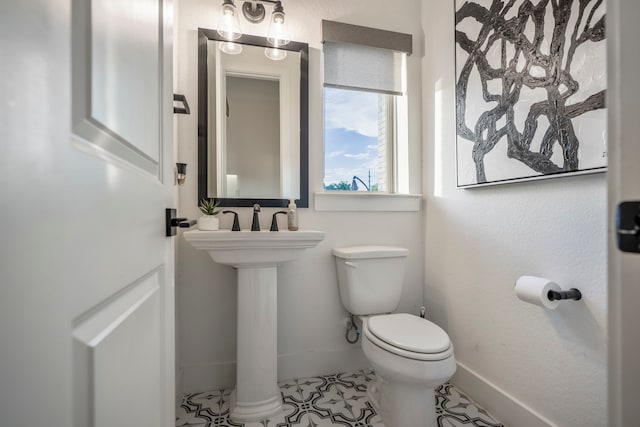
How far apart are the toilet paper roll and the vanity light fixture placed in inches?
66.4

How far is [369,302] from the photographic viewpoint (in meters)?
1.62

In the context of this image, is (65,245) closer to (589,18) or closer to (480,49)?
(589,18)

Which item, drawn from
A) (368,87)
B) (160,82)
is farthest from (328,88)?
(160,82)

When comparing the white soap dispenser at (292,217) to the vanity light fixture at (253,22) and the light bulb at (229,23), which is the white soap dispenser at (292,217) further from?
the light bulb at (229,23)

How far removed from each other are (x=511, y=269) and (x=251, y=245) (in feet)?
3.93

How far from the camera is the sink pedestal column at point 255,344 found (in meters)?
1.39

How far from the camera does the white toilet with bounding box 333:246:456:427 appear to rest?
1114mm

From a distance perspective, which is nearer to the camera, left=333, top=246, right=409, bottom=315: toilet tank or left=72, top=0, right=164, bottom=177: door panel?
left=72, top=0, right=164, bottom=177: door panel

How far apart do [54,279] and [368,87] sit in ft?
6.22

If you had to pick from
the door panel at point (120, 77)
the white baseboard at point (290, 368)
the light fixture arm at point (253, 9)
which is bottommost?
the white baseboard at point (290, 368)

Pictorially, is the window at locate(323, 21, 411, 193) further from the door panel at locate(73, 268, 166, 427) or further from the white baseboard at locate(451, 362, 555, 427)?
the door panel at locate(73, 268, 166, 427)

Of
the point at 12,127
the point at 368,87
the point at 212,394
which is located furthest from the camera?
the point at 368,87

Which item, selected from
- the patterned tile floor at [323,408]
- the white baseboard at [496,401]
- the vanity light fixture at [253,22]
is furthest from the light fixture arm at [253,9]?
the white baseboard at [496,401]

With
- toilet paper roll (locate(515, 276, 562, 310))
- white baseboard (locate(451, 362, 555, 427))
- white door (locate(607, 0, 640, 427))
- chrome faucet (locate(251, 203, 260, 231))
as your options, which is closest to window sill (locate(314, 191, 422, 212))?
chrome faucet (locate(251, 203, 260, 231))
